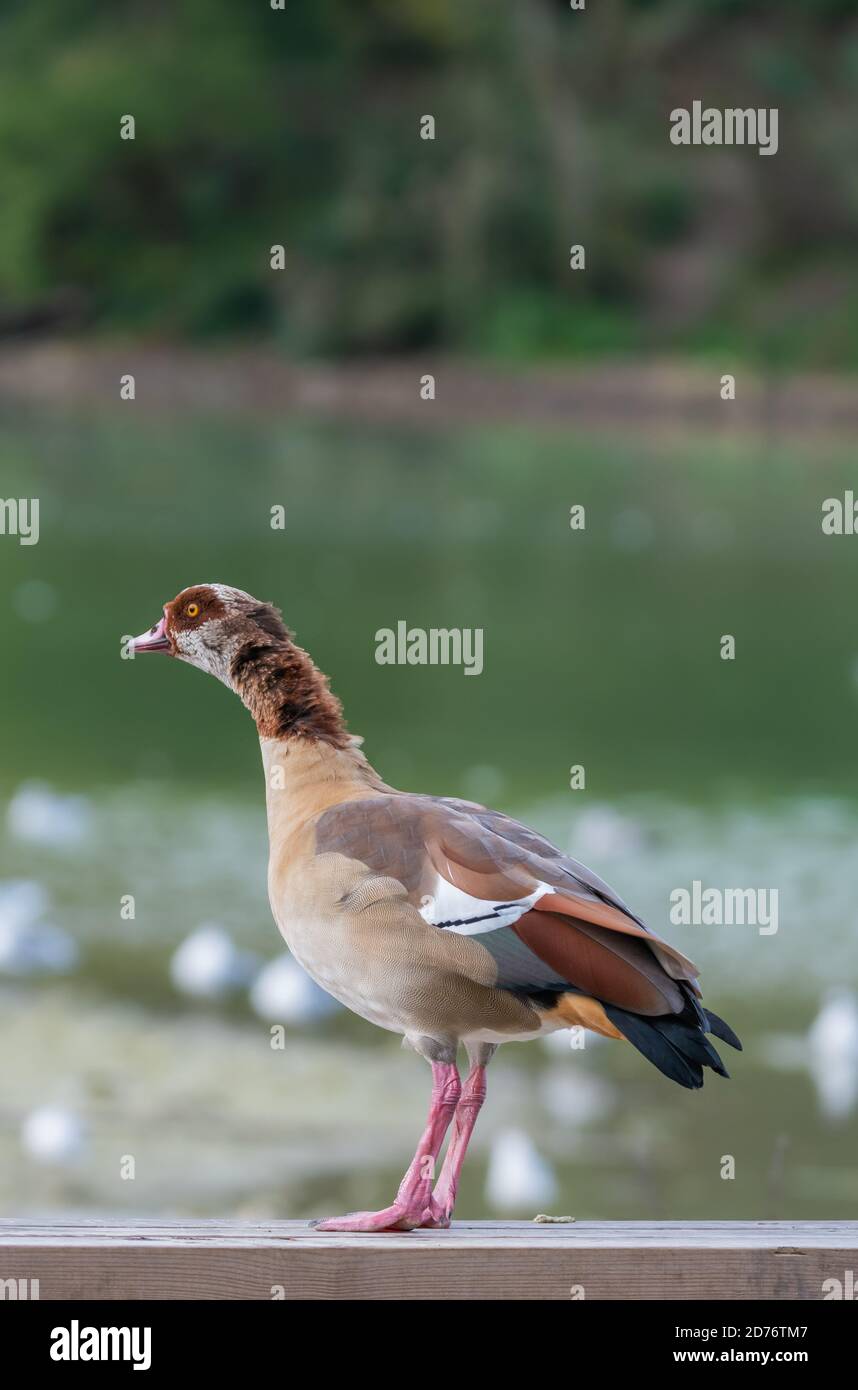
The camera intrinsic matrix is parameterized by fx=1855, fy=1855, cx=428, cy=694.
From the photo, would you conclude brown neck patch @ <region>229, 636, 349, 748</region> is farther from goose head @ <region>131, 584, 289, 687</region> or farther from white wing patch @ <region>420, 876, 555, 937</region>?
white wing patch @ <region>420, 876, 555, 937</region>

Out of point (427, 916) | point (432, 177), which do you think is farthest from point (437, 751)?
point (432, 177)

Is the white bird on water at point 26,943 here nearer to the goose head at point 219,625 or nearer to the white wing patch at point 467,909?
the goose head at point 219,625

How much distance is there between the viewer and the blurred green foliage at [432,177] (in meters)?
12.2

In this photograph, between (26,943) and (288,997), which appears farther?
(26,943)

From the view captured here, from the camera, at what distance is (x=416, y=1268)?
90 cm

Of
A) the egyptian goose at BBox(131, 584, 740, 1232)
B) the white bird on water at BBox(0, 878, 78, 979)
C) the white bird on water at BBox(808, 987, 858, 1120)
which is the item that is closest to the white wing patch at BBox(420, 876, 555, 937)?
the egyptian goose at BBox(131, 584, 740, 1232)

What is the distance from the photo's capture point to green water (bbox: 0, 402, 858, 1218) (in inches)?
94.0

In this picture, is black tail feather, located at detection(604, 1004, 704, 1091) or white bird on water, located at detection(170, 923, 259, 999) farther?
white bird on water, located at detection(170, 923, 259, 999)

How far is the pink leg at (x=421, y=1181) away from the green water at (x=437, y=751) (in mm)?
251

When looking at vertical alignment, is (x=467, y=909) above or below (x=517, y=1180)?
above

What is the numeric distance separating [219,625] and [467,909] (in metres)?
0.23

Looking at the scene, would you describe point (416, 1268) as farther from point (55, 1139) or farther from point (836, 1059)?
point (836, 1059)

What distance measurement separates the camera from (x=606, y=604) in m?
6.52
